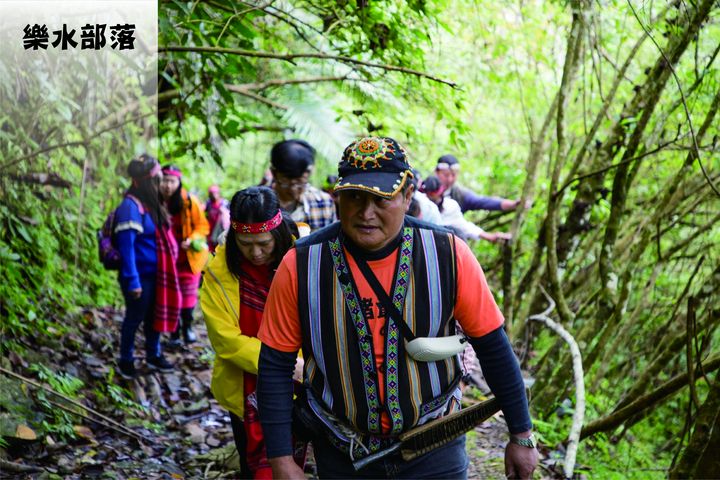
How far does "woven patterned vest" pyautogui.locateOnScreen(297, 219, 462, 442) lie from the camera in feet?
7.70

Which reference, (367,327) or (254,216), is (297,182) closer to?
(254,216)

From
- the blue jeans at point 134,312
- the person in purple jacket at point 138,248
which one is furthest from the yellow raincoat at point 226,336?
the blue jeans at point 134,312

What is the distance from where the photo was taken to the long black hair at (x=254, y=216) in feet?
10.6

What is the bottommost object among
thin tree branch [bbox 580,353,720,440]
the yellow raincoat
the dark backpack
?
thin tree branch [bbox 580,353,720,440]

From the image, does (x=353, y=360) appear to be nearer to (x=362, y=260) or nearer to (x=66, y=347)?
(x=362, y=260)

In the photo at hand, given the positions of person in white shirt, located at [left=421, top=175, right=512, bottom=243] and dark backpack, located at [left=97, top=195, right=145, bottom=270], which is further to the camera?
person in white shirt, located at [left=421, top=175, right=512, bottom=243]

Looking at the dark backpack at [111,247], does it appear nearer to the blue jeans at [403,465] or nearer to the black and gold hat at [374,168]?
the blue jeans at [403,465]

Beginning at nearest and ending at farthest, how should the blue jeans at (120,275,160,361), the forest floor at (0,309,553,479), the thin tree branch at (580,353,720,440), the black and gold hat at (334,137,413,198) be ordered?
1. the black and gold hat at (334,137,413,198)
2. the thin tree branch at (580,353,720,440)
3. the forest floor at (0,309,553,479)
4. the blue jeans at (120,275,160,361)

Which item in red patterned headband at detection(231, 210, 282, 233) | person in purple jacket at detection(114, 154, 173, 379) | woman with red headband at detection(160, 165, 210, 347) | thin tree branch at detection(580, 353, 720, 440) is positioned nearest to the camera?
red patterned headband at detection(231, 210, 282, 233)

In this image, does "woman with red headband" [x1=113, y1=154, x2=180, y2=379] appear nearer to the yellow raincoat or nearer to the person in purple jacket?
the person in purple jacket

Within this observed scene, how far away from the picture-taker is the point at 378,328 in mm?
2348

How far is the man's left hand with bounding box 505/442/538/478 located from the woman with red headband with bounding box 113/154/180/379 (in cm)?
425

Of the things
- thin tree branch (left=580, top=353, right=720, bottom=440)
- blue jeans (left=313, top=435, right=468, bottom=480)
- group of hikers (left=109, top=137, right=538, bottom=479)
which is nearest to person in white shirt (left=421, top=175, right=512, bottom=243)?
thin tree branch (left=580, top=353, right=720, bottom=440)

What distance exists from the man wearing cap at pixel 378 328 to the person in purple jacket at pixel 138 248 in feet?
12.6
